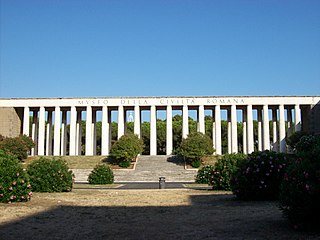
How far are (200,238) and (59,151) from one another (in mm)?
67332

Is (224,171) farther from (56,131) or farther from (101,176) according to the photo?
(56,131)

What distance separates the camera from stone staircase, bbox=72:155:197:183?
4453 cm

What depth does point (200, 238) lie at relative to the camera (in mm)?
7500

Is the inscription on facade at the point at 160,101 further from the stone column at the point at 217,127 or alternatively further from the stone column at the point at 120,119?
the stone column at the point at 217,127

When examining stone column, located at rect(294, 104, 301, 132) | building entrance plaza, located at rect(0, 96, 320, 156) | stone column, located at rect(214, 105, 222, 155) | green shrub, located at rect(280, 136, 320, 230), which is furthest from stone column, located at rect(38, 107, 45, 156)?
green shrub, located at rect(280, 136, 320, 230)

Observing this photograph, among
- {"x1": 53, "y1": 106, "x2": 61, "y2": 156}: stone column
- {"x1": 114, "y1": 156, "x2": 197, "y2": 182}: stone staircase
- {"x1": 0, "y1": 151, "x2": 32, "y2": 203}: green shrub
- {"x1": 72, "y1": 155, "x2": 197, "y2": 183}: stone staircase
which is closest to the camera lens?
{"x1": 0, "y1": 151, "x2": 32, "y2": 203}: green shrub

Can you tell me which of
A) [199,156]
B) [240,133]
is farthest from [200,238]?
[240,133]

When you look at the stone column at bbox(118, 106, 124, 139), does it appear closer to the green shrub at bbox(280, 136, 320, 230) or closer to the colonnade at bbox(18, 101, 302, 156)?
the colonnade at bbox(18, 101, 302, 156)

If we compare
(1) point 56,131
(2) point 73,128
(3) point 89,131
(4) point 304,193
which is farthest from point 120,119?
(4) point 304,193

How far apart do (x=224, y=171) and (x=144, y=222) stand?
10.7 metres

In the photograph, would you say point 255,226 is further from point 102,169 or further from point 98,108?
point 98,108

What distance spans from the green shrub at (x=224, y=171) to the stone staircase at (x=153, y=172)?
20217mm

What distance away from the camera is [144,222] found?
9656 mm

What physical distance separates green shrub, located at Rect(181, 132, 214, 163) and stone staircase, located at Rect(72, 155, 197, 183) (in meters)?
2.00
